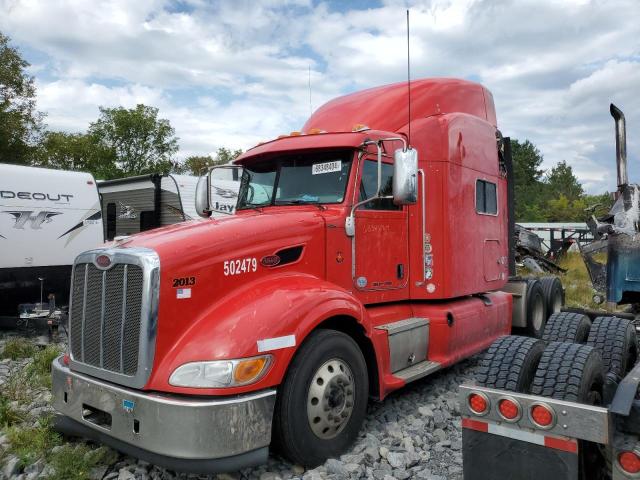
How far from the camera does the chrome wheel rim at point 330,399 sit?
12.2ft

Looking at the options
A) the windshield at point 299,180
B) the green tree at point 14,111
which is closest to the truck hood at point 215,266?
the windshield at point 299,180

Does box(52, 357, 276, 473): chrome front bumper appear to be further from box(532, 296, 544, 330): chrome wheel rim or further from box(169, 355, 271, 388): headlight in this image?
box(532, 296, 544, 330): chrome wheel rim

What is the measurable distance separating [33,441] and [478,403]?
3351mm

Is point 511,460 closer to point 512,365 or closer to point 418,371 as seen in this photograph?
point 512,365

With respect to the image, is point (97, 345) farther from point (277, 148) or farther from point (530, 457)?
point (530, 457)

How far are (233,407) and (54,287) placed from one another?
7044 mm

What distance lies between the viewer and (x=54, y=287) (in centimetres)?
895

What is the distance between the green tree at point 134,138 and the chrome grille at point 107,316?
88.1 ft

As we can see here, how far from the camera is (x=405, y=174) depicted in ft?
14.1

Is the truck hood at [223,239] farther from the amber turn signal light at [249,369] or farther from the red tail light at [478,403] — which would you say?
the red tail light at [478,403]

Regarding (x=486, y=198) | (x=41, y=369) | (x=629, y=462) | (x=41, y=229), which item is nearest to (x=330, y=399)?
(x=629, y=462)

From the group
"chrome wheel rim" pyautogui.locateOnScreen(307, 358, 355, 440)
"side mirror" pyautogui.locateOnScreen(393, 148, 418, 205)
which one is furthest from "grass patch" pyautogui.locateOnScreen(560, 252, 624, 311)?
"chrome wheel rim" pyautogui.locateOnScreen(307, 358, 355, 440)

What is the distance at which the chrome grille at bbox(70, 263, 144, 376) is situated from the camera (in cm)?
341

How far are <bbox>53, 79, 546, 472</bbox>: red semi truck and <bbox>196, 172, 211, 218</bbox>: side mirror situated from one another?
2 cm
